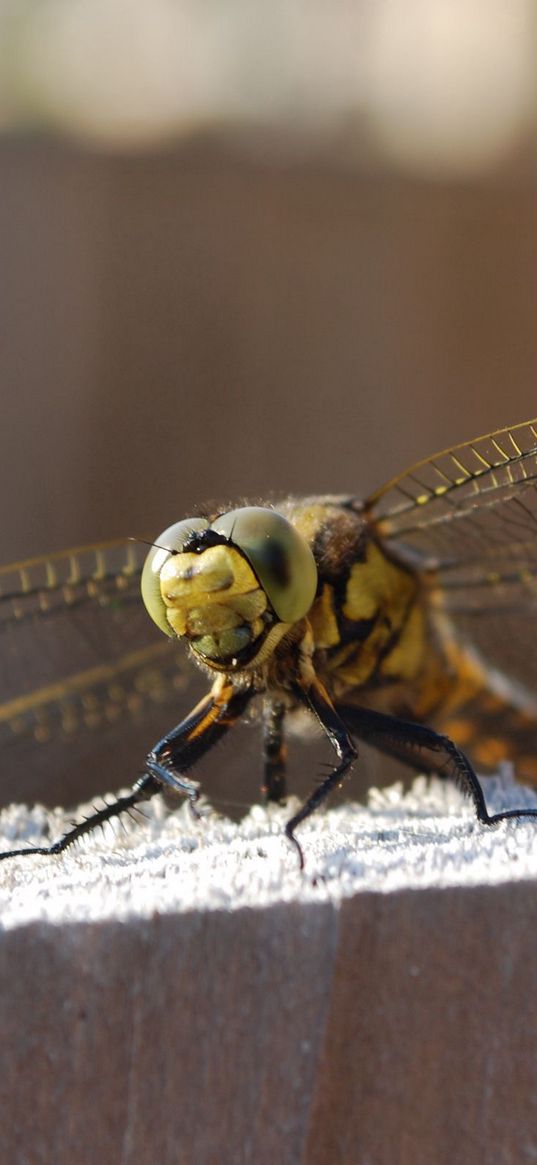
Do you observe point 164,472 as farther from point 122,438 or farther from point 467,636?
point 467,636

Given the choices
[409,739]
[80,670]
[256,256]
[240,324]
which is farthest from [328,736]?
[256,256]

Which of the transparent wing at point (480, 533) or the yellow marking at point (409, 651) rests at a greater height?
the transparent wing at point (480, 533)

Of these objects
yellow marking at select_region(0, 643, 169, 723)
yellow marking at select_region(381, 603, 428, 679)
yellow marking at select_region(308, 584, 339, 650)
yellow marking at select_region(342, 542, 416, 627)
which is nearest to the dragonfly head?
yellow marking at select_region(308, 584, 339, 650)

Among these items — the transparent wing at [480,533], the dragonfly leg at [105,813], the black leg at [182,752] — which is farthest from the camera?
the transparent wing at [480,533]

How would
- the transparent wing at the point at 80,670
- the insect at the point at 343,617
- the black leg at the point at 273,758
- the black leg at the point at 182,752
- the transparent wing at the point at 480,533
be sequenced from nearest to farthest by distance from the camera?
the black leg at the point at 182,752
the insect at the point at 343,617
the transparent wing at the point at 480,533
the black leg at the point at 273,758
the transparent wing at the point at 80,670

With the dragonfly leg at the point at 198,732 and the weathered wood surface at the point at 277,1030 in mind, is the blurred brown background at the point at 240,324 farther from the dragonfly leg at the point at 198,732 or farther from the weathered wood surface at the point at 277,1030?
the weathered wood surface at the point at 277,1030

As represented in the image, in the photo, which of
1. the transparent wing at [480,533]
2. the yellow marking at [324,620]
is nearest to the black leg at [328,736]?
the yellow marking at [324,620]

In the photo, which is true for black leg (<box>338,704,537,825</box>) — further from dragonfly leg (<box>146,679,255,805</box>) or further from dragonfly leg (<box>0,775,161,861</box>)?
dragonfly leg (<box>0,775,161,861</box>)

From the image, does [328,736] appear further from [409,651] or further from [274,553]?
[409,651]
